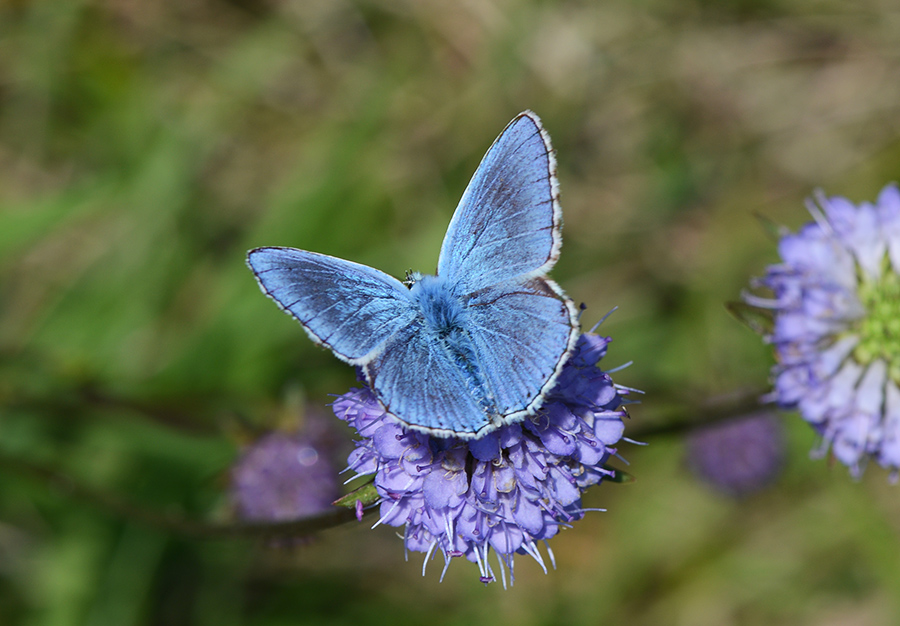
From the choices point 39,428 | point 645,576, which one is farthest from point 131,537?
point 645,576

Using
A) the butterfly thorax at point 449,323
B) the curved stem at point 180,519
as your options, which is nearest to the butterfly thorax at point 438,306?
the butterfly thorax at point 449,323

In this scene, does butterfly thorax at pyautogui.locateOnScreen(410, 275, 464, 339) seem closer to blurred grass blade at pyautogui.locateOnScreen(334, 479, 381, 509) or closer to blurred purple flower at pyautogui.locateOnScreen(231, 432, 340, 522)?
blurred grass blade at pyautogui.locateOnScreen(334, 479, 381, 509)

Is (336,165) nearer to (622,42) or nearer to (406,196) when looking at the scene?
(406,196)

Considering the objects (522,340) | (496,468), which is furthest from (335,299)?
(496,468)

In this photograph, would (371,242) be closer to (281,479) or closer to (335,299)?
(281,479)

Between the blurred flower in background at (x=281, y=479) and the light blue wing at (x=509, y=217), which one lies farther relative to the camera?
the blurred flower in background at (x=281, y=479)

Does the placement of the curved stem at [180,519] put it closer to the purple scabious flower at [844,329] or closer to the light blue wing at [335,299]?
the light blue wing at [335,299]
